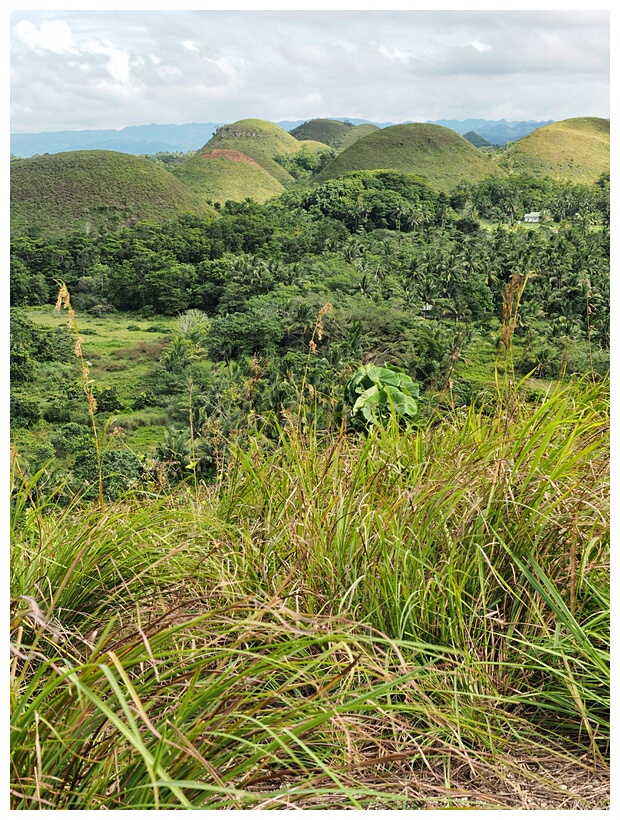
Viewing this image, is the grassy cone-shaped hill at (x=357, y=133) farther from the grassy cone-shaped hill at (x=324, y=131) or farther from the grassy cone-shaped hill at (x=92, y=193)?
the grassy cone-shaped hill at (x=92, y=193)

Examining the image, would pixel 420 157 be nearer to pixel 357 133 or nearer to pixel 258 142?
pixel 258 142

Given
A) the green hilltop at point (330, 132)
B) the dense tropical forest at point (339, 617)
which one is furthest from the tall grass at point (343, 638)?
the green hilltop at point (330, 132)

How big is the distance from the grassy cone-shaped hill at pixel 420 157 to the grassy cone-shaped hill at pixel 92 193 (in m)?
21.0

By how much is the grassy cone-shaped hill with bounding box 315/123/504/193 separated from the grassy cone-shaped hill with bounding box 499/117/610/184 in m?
3.70

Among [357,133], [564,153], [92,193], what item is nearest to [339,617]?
[92,193]

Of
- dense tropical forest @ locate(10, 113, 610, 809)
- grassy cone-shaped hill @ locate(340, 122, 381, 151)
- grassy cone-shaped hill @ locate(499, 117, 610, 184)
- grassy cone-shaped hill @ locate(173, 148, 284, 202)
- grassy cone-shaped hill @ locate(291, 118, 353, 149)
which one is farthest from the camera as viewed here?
grassy cone-shaped hill @ locate(291, 118, 353, 149)

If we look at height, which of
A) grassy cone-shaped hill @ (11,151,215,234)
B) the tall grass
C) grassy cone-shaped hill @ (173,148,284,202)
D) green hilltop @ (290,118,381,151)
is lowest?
the tall grass

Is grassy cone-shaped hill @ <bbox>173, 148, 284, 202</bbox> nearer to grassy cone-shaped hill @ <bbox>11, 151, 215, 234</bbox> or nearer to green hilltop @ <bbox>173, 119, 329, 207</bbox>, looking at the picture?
green hilltop @ <bbox>173, 119, 329, 207</bbox>

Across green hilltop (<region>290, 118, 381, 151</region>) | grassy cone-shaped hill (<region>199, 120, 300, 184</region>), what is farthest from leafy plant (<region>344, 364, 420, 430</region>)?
green hilltop (<region>290, 118, 381, 151</region>)

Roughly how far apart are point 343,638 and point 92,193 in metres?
76.3

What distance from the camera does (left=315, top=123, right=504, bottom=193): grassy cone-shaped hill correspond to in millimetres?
83375

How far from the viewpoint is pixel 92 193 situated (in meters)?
71.3

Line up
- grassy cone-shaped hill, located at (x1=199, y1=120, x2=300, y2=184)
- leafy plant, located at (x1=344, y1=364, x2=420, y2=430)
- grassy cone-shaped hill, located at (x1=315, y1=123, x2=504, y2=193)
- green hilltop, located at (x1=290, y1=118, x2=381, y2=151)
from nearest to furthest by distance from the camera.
→ leafy plant, located at (x1=344, y1=364, x2=420, y2=430) → grassy cone-shaped hill, located at (x1=315, y1=123, x2=504, y2=193) → grassy cone-shaped hill, located at (x1=199, y1=120, x2=300, y2=184) → green hilltop, located at (x1=290, y1=118, x2=381, y2=151)

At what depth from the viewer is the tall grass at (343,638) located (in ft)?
3.77
